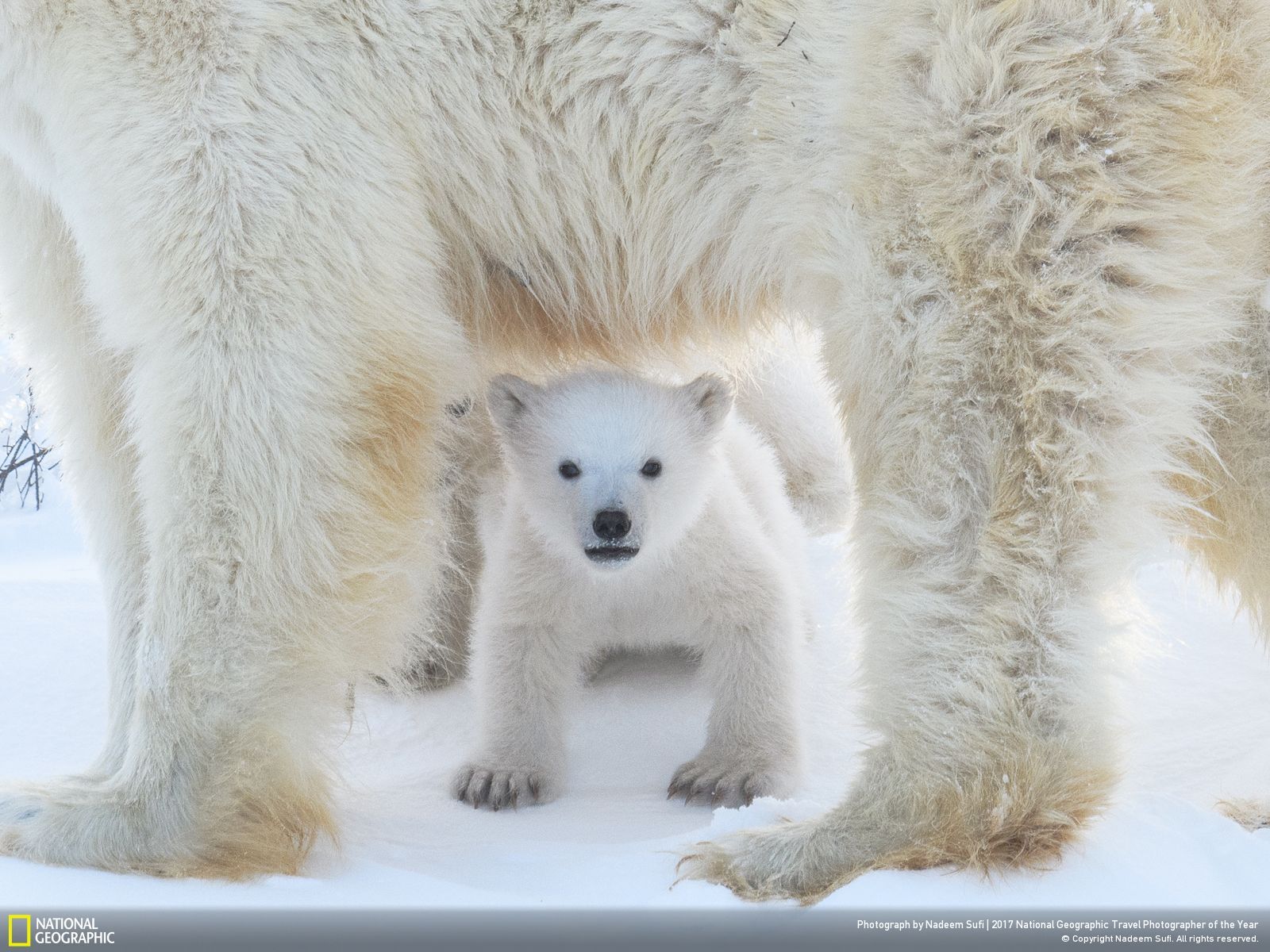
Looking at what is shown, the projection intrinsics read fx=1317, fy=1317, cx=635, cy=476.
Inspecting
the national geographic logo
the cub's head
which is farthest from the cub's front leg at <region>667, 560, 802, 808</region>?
the national geographic logo

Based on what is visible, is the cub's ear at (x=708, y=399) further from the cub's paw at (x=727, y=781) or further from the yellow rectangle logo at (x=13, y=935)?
the yellow rectangle logo at (x=13, y=935)

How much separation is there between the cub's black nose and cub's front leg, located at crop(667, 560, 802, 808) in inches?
13.3

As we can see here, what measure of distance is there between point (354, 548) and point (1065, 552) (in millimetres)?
1198

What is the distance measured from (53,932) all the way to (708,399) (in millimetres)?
1873

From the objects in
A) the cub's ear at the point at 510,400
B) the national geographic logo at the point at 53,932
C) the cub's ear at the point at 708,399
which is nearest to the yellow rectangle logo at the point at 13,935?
the national geographic logo at the point at 53,932

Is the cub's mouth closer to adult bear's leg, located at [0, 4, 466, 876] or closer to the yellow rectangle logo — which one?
adult bear's leg, located at [0, 4, 466, 876]

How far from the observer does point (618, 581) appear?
3008 millimetres

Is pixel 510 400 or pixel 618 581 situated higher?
pixel 510 400

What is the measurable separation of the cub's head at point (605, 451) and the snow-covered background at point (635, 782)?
474 mm

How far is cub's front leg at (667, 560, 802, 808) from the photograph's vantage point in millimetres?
2740

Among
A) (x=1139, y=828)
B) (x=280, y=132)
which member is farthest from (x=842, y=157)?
(x=1139, y=828)

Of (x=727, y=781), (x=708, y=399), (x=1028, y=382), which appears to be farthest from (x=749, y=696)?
(x=1028, y=382)

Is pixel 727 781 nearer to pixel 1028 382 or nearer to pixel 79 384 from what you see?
pixel 1028 382

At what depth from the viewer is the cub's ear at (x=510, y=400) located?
306 cm
